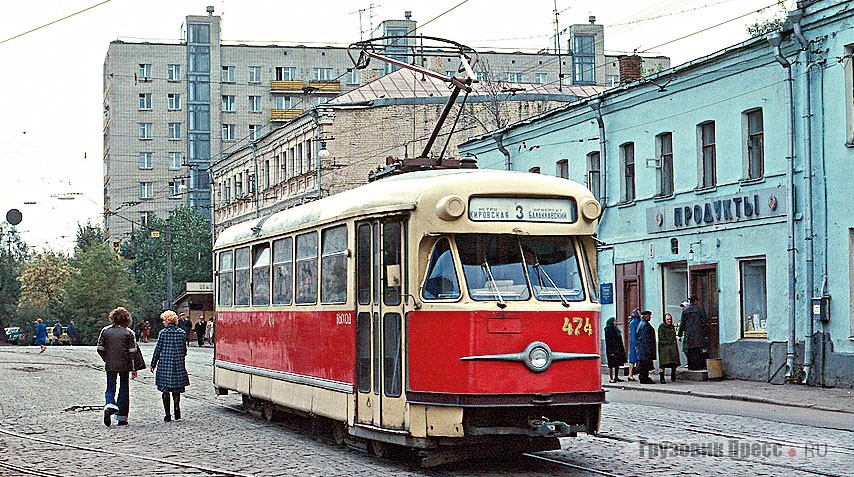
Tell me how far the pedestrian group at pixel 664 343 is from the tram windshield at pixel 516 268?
1460 cm

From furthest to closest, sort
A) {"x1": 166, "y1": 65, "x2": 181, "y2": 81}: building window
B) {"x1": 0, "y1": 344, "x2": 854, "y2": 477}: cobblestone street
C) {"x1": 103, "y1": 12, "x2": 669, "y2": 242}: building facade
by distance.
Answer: {"x1": 166, "y1": 65, "x2": 181, "y2": 81}: building window < {"x1": 103, "y1": 12, "x2": 669, "y2": 242}: building facade < {"x1": 0, "y1": 344, "x2": 854, "y2": 477}: cobblestone street

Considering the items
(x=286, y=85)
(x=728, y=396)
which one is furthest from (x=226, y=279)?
(x=286, y=85)

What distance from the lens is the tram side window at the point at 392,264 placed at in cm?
1254

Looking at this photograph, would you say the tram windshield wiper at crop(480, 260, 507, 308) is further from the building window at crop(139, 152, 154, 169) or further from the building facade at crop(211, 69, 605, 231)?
the building window at crop(139, 152, 154, 169)

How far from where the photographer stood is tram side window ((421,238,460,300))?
12.1 metres

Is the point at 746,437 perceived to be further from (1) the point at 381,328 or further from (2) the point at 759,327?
(2) the point at 759,327

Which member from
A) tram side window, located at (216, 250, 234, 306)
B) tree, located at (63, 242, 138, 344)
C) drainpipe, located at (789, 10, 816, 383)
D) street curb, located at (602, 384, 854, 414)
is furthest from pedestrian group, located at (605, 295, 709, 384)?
tree, located at (63, 242, 138, 344)

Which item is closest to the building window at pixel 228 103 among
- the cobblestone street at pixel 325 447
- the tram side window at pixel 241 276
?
the cobblestone street at pixel 325 447

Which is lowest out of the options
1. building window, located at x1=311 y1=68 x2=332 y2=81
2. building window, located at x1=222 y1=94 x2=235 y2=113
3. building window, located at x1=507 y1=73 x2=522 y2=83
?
building window, located at x1=222 y1=94 x2=235 y2=113

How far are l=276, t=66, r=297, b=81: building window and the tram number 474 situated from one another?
3242 inches

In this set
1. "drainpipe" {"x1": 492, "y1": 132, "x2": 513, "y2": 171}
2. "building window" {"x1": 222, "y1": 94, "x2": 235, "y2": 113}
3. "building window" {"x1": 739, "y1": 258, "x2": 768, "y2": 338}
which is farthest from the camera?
"building window" {"x1": 222, "y1": 94, "x2": 235, "y2": 113}

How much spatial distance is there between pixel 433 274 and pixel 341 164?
40.1m

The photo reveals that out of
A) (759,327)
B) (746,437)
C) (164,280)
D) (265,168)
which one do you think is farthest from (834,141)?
(164,280)

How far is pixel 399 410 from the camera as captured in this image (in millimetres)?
12273
